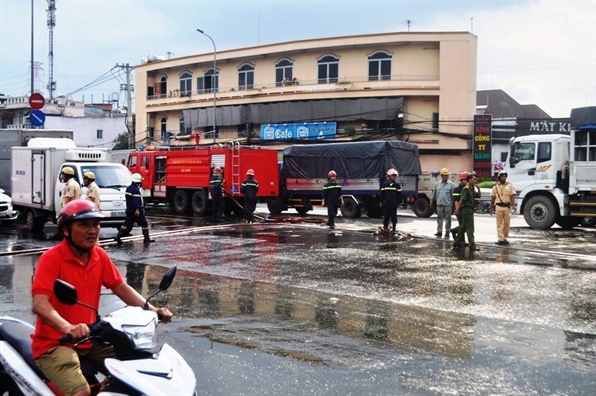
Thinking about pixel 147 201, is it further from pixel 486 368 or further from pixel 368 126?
pixel 486 368

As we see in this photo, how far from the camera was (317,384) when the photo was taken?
5465 millimetres

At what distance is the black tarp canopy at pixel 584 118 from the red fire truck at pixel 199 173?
1177 centimetres

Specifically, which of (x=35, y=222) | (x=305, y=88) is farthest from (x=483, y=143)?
(x=35, y=222)

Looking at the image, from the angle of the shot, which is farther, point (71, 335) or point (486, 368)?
point (486, 368)

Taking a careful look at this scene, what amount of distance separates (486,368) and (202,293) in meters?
4.75

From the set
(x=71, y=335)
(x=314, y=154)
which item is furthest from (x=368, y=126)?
(x=71, y=335)

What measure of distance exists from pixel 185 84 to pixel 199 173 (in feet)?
93.1

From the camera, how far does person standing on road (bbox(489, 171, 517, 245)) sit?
15.7 metres

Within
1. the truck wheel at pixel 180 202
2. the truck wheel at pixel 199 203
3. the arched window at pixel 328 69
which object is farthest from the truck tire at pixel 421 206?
the arched window at pixel 328 69

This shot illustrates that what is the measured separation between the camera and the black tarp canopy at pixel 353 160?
2631 centimetres

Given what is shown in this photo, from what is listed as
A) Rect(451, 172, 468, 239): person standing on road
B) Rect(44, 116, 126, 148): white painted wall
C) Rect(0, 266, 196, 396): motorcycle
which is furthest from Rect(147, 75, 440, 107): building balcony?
Rect(0, 266, 196, 396): motorcycle

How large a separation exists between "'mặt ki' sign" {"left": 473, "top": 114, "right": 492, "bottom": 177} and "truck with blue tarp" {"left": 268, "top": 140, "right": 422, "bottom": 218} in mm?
13287

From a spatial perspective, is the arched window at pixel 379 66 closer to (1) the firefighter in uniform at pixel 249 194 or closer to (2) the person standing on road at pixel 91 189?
(1) the firefighter in uniform at pixel 249 194

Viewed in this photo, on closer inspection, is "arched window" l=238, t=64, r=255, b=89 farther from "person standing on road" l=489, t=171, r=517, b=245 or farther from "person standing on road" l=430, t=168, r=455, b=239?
"person standing on road" l=489, t=171, r=517, b=245
